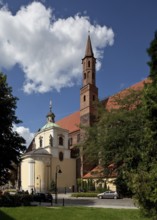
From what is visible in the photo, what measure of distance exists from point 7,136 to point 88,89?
35.4 meters

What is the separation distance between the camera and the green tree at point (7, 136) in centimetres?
3272

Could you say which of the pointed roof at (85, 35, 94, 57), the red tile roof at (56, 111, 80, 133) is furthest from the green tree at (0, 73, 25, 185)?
the red tile roof at (56, 111, 80, 133)

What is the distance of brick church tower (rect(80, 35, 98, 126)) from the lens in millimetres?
66625

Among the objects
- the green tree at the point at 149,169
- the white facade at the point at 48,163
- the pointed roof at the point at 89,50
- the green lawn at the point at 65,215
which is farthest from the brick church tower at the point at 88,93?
the green tree at the point at 149,169

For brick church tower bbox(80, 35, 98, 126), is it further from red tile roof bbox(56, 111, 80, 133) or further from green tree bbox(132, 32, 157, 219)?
green tree bbox(132, 32, 157, 219)

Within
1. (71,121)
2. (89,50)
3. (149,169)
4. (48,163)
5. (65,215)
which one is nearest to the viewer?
(149,169)

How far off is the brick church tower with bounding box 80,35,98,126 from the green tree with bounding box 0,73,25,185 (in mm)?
32743

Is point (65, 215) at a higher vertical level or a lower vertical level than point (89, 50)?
lower

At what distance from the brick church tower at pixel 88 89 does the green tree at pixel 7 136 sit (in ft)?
107

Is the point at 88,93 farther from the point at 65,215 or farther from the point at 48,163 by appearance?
the point at 65,215

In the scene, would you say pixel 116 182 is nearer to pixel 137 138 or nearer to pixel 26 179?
pixel 137 138

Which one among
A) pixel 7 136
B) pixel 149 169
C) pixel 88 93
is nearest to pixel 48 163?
pixel 88 93

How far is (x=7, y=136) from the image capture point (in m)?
33.5

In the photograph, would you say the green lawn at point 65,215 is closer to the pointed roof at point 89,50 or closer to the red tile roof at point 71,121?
the pointed roof at point 89,50
